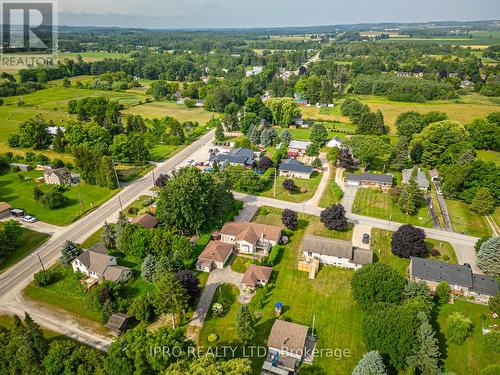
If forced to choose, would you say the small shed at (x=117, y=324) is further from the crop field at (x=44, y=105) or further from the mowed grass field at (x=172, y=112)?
the mowed grass field at (x=172, y=112)

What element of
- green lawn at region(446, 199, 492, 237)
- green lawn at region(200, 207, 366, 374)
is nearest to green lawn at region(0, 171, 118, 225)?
green lawn at region(200, 207, 366, 374)

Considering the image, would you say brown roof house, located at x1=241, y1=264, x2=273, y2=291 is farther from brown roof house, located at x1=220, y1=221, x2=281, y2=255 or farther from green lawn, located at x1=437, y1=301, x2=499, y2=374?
green lawn, located at x1=437, y1=301, x2=499, y2=374

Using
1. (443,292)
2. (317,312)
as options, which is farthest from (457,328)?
(317,312)

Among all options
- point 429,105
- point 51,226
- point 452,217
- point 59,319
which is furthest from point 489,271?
point 429,105

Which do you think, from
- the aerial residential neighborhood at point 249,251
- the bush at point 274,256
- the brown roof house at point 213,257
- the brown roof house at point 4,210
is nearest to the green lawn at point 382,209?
the aerial residential neighborhood at point 249,251

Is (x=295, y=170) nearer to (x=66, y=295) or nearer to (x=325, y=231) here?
(x=325, y=231)

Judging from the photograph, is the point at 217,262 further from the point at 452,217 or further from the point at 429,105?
the point at 429,105
